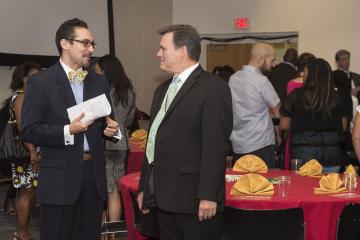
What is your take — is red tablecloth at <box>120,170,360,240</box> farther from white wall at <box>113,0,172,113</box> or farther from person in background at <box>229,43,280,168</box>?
white wall at <box>113,0,172,113</box>

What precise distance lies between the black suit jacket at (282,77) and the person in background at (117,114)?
230 centimetres

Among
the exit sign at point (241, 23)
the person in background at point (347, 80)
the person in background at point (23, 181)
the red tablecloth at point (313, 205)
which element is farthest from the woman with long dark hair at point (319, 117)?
the exit sign at point (241, 23)

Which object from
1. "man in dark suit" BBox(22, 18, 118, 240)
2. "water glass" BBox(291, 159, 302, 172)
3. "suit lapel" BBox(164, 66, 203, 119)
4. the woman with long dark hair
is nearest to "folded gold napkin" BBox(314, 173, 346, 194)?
"water glass" BBox(291, 159, 302, 172)

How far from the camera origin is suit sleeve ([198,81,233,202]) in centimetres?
269

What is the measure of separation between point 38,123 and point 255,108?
7.68 ft

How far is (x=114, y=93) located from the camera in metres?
5.10

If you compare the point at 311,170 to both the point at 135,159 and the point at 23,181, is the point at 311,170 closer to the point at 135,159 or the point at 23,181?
the point at 135,159

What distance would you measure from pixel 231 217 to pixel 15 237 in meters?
2.86

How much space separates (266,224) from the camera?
303 centimetres

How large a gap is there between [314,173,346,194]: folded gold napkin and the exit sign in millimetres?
7666

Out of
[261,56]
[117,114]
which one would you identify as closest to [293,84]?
[261,56]

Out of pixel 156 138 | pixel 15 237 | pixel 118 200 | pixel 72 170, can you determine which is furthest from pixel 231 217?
pixel 15 237

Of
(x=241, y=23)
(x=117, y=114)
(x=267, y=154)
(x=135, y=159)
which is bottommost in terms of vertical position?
(x=135, y=159)

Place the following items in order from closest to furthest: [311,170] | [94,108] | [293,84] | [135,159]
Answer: [94,108] → [311,170] → [135,159] → [293,84]
